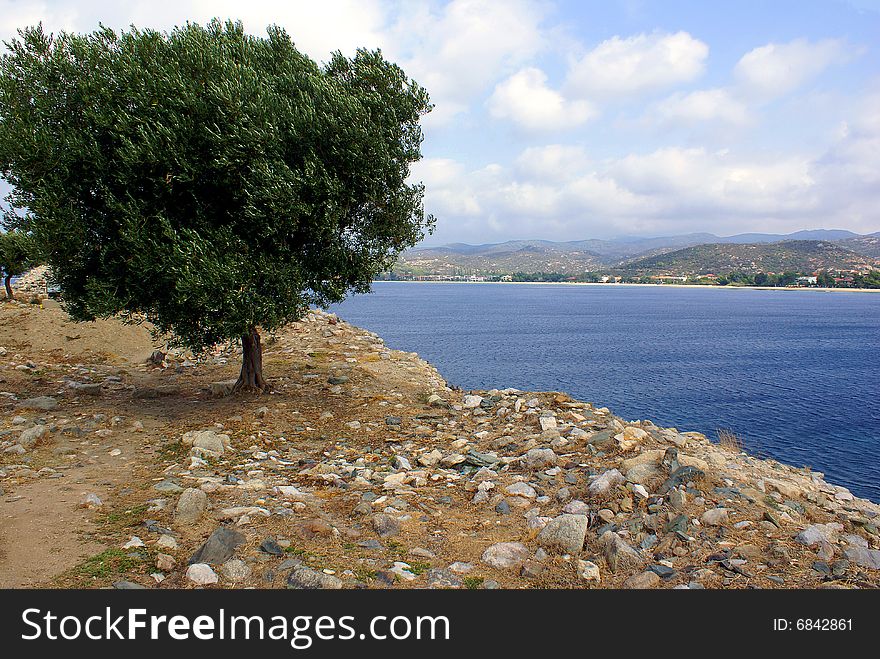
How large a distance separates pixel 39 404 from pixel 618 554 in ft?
55.5

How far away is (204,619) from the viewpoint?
6680mm

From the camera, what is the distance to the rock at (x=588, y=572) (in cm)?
782

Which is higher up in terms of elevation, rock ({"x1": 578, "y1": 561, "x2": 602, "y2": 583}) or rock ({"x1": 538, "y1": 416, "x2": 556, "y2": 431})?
rock ({"x1": 538, "y1": 416, "x2": 556, "y2": 431})

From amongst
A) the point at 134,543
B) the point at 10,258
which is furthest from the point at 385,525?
the point at 10,258

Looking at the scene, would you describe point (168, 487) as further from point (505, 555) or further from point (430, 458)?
point (505, 555)

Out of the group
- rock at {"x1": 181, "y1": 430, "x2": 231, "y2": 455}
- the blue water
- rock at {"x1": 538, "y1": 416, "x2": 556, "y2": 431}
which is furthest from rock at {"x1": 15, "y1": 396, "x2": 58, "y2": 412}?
the blue water

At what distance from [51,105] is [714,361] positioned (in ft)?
189

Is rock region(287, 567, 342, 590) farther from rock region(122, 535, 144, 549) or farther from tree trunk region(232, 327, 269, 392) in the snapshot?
tree trunk region(232, 327, 269, 392)

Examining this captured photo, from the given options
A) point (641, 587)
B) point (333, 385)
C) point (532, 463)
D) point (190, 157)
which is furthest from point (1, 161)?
point (641, 587)

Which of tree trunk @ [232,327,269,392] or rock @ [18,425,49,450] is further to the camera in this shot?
tree trunk @ [232,327,269,392]

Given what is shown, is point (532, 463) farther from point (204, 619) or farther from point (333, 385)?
point (333, 385)

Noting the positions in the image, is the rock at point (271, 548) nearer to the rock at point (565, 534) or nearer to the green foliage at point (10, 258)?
the rock at point (565, 534)

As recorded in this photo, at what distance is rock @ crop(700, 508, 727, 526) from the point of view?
935 centimetres

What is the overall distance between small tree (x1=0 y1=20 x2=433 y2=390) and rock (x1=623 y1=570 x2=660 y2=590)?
1098cm
